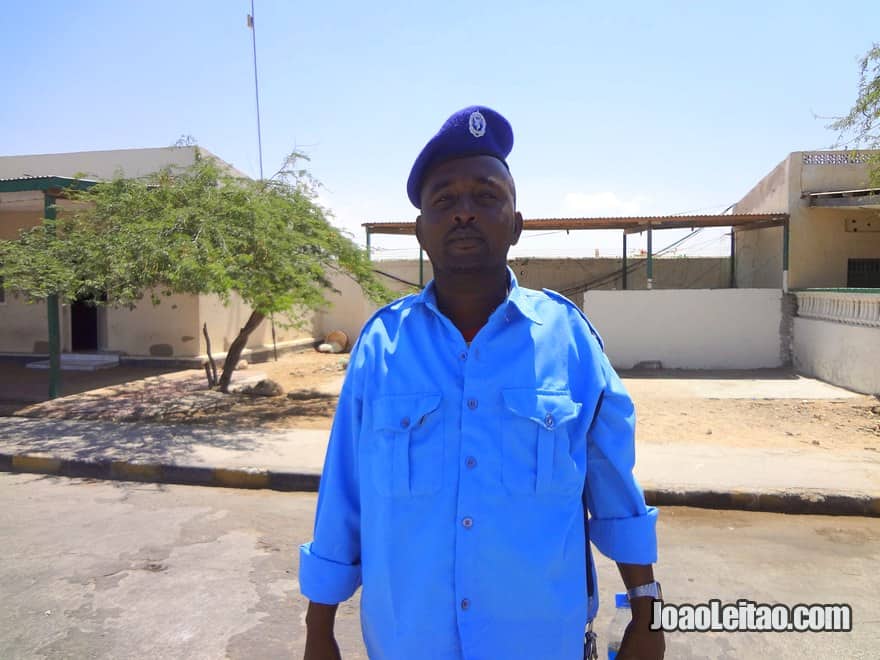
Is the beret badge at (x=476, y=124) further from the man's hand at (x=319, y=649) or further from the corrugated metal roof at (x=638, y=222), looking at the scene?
the corrugated metal roof at (x=638, y=222)

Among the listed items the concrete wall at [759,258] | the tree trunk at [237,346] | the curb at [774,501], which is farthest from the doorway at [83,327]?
the concrete wall at [759,258]

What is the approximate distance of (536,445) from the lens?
4.26ft

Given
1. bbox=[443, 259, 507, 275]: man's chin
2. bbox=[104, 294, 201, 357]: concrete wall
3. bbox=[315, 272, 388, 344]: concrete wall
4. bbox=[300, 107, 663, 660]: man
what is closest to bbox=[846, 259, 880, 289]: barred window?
bbox=[315, 272, 388, 344]: concrete wall

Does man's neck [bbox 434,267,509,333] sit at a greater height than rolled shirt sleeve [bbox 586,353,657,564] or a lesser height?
greater

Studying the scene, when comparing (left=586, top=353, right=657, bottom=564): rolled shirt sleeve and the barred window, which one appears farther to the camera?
the barred window

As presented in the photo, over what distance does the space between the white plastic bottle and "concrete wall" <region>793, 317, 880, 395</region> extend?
31.0ft

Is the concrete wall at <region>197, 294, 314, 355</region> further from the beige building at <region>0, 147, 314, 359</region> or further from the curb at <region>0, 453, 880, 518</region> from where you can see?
the curb at <region>0, 453, 880, 518</region>

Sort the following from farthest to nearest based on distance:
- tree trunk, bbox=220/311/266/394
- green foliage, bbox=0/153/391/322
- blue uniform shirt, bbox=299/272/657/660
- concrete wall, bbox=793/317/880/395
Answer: tree trunk, bbox=220/311/266/394, concrete wall, bbox=793/317/880/395, green foliage, bbox=0/153/391/322, blue uniform shirt, bbox=299/272/657/660

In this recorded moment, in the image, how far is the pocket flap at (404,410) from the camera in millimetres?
1309

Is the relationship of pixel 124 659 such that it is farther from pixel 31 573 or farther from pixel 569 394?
pixel 569 394

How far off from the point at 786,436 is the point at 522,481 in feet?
22.8

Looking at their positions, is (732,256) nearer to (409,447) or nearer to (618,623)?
(618,623)

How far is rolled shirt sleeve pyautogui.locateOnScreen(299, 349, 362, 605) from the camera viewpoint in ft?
4.68

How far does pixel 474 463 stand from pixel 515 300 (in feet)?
1.32
